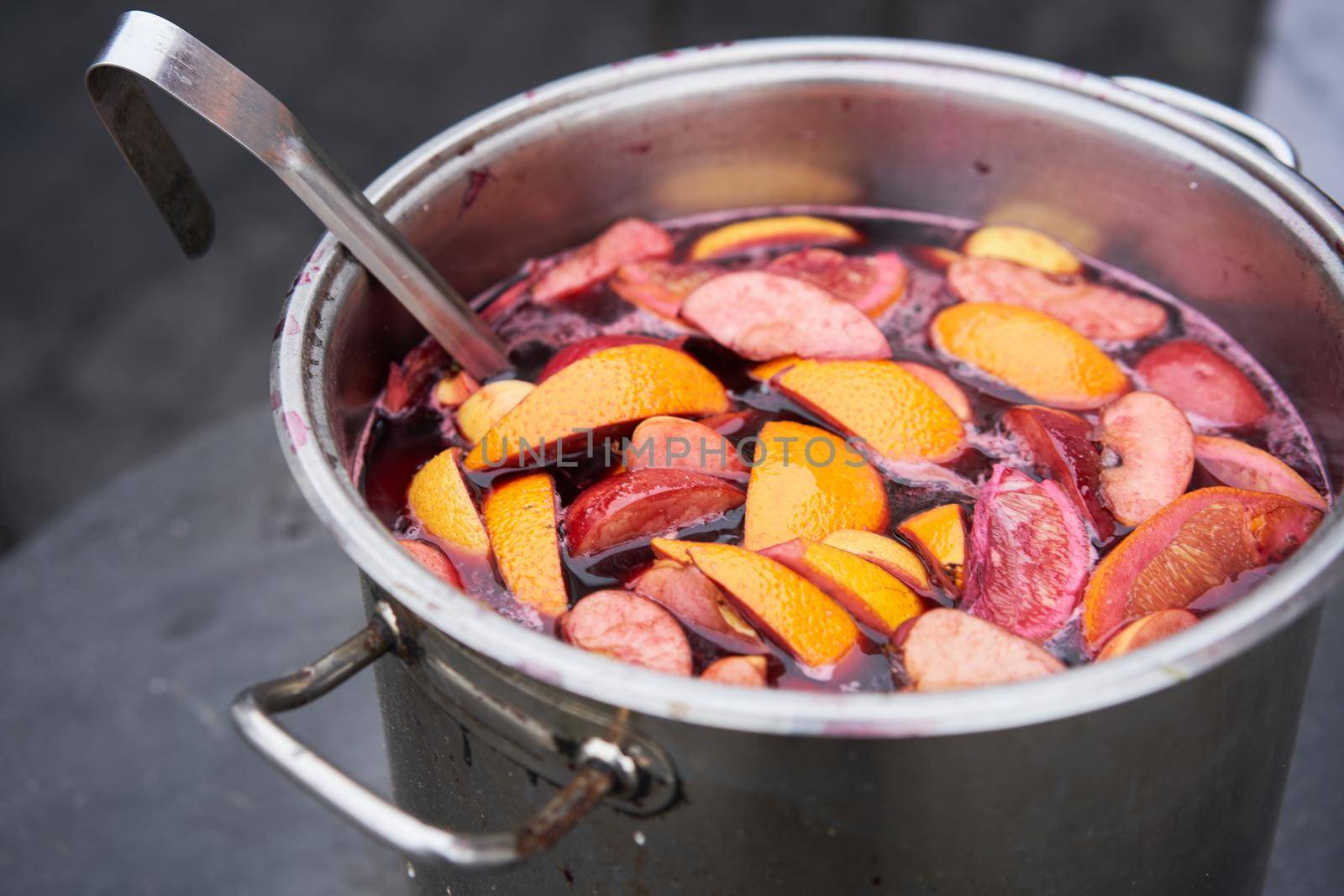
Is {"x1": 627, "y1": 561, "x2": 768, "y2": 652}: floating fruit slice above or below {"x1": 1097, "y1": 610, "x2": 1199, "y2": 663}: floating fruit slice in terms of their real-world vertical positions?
below

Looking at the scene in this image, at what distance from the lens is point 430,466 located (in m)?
0.98

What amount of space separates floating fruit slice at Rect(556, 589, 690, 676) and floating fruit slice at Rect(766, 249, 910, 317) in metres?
0.42

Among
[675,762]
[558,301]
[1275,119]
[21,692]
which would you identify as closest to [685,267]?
[558,301]

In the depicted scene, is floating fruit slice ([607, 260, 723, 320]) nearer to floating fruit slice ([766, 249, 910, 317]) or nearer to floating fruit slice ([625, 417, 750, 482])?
floating fruit slice ([766, 249, 910, 317])

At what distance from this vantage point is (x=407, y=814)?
0.69 metres

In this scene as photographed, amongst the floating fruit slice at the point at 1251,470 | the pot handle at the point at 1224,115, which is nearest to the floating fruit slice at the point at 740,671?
the floating fruit slice at the point at 1251,470

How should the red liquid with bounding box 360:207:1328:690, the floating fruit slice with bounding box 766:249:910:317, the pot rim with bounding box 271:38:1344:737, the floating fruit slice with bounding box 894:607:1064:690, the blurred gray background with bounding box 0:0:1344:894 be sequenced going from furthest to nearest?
the blurred gray background with bounding box 0:0:1344:894 < the floating fruit slice with bounding box 766:249:910:317 < the red liquid with bounding box 360:207:1328:690 < the floating fruit slice with bounding box 894:607:1064:690 < the pot rim with bounding box 271:38:1344:737

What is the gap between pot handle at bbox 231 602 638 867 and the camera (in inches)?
25.8

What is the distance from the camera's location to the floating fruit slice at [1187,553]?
0.84m

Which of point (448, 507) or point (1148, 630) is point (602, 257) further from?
point (1148, 630)

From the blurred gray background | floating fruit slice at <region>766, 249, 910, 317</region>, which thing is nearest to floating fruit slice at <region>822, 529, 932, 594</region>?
floating fruit slice at <region>766, 249, 910, 317</region>

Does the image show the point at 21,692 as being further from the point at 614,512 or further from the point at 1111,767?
the point at 1111,767

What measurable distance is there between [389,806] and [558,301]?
2.10 ft

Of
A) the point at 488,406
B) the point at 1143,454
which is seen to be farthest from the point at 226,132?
the point at 1143,454
